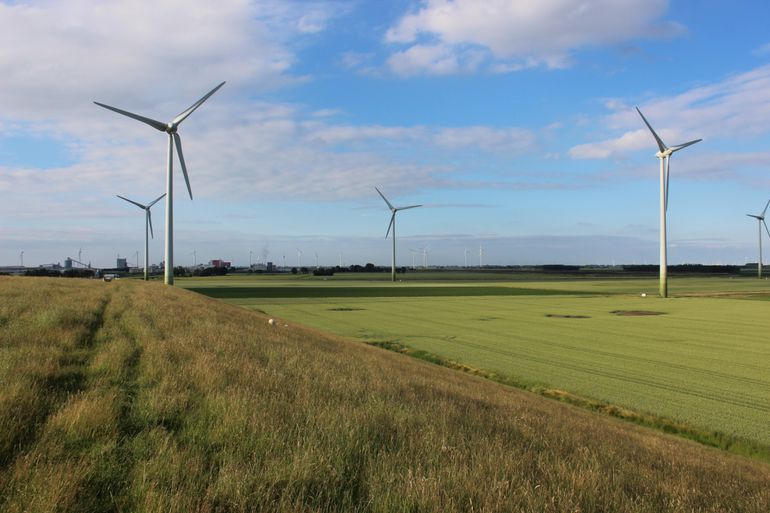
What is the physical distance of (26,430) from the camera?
231 inches

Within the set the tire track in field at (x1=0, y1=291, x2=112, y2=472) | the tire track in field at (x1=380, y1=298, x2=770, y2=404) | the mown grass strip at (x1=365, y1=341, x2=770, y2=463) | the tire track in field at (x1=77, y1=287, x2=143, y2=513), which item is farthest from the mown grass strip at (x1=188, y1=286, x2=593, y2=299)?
the tire track in field at (x1=77, y1=287, x2=143, y2=513)

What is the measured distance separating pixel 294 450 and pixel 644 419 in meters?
11.7

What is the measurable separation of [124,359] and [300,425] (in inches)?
216

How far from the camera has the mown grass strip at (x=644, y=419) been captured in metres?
11.8

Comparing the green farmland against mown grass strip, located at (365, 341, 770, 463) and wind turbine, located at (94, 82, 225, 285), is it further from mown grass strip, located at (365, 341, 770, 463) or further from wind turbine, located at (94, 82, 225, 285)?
wind turbine, located at (94, 82, 225, 285)

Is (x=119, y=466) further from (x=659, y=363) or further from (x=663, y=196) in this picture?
(x=663, y=196)

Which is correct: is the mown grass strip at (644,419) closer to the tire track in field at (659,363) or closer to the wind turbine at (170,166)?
the tire track in field at (659,363)

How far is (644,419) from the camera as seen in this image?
46.2 ft

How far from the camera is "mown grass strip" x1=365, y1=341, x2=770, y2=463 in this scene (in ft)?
38.7

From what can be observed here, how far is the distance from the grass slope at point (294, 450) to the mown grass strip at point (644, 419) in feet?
5.38

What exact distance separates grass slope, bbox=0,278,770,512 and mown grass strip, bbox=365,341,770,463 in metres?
1.64

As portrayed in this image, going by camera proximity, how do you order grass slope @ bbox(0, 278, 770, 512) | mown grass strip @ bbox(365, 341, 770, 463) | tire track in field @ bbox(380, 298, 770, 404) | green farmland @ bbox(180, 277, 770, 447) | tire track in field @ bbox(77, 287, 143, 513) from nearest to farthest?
1. tire track in field @ bbox(77, 287, 143, 513)
2. grass slope @ bbox(0, 278, 770, 512)
3. mown grass strip @ bbox(365, 341, 770, 463)
4. green farmland @ bbox(180, 277, 770, 447)
5. tire track in field @ bbox(380, 298, 770, 404)

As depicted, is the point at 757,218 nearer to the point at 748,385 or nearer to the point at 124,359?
the point at 748,385

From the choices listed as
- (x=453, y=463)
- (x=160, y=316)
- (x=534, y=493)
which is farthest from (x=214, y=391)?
(x=160, y=316)
